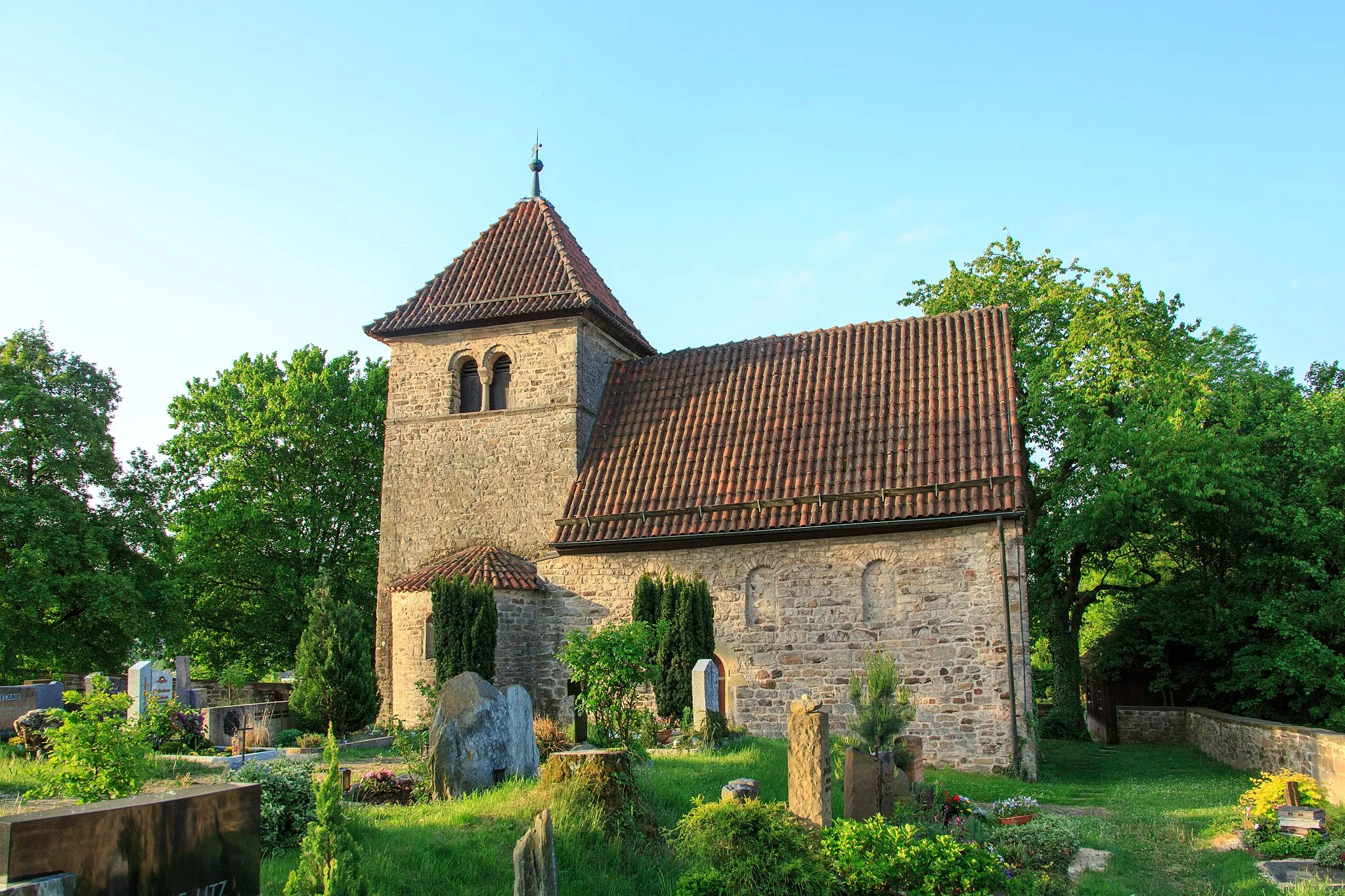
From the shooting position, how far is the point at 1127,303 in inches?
924

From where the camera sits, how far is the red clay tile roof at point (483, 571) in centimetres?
1836

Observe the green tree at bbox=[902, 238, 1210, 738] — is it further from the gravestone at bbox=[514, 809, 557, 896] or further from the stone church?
the gravestone at bbox=[514, 809, 557, 896]

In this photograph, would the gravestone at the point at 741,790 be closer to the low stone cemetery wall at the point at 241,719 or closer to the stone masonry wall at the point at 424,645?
the stone masonry wall at the point at 424,645

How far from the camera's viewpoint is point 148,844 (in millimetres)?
5578

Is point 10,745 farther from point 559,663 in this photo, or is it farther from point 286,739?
point 559,663

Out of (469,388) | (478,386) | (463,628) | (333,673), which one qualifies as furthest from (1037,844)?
(469,388)

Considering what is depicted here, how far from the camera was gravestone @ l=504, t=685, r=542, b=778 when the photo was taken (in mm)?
10977

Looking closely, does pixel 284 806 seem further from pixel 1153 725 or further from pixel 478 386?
pixel 1153 725

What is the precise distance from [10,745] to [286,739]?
4234 millimetres

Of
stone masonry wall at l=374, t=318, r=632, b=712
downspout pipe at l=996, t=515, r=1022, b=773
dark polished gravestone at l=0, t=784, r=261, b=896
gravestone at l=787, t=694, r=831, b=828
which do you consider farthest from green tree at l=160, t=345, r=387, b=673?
dark polished gravestone at l=0, t=784, r=261, b=896

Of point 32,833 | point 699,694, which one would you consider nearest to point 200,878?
point 32,833

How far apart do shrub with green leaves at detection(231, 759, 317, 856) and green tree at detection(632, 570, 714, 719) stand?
720 cm

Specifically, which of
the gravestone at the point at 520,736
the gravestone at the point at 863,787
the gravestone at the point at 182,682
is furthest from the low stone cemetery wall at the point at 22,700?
the gravestone at the point at 863,787

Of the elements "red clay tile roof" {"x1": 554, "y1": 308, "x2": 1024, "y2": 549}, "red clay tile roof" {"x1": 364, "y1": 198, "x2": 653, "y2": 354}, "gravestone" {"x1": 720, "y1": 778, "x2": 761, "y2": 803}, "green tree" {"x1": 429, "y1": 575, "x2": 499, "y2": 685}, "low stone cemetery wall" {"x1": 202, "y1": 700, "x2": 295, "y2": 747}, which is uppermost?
"red clay tile roof" {"x1": 364, "y1": 198, "x2": 653, "y2": 354}
